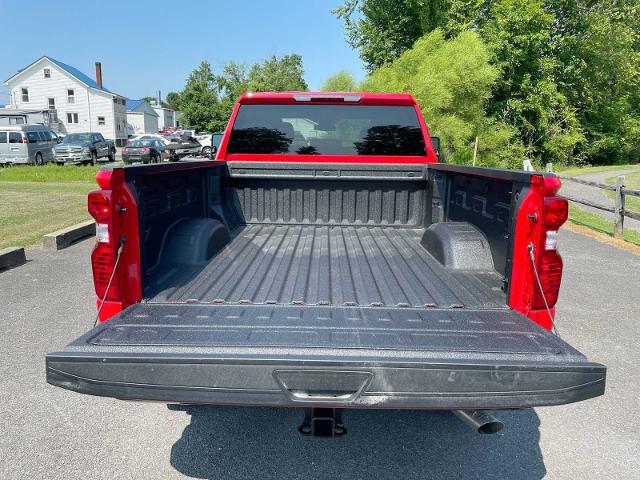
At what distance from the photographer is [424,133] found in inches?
190

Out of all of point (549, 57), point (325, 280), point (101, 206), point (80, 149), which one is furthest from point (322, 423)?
point (549, 57)

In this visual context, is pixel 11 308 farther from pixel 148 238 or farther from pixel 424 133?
pixel 424 133

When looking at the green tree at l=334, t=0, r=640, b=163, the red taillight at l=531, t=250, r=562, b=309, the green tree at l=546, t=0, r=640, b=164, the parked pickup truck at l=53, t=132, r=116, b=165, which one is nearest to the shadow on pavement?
the red taillight at l=531, t=250, r=562, b=309

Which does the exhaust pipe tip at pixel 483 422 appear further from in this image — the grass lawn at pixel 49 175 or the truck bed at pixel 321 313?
the grass lawn at pixel 49 175

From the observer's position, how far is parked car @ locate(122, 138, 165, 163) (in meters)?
→ 27.4

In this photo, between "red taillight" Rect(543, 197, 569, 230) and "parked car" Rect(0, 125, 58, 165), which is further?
"parked car" Rect(0, 125, 58, 165)

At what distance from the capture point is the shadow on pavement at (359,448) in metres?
2.77

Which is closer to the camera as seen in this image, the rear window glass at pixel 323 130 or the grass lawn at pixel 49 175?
the rear window glass at pixel 323 130

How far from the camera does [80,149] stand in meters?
27.5

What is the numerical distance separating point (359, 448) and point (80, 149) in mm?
28744

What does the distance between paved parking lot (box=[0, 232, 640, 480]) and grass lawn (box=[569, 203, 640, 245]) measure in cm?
784

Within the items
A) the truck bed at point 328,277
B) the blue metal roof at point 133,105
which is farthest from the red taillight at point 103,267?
the blue metal roof at point 133,105

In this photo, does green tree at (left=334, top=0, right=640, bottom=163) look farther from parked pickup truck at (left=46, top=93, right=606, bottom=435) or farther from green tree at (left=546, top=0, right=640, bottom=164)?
parked pickup truck at (left=46, top=93, right=606, bottom=435)

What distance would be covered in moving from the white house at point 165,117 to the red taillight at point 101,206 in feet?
299
